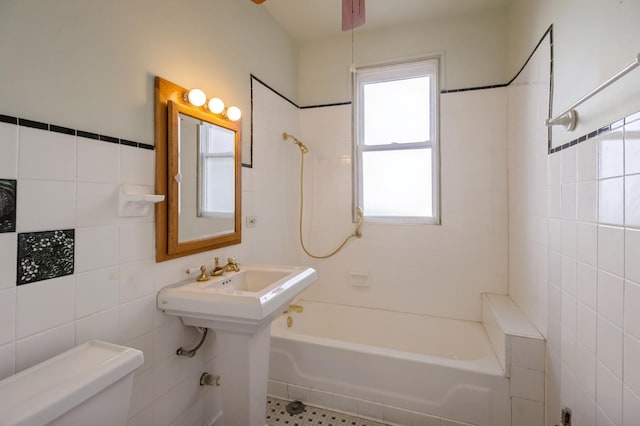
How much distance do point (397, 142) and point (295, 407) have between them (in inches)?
84.1

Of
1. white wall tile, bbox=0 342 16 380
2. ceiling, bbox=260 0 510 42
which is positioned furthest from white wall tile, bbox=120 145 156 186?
ceiling, bbox=260 0 510 42

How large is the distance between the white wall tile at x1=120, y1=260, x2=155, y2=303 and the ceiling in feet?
6.69

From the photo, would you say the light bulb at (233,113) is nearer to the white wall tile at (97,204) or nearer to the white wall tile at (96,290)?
the white wall tile at (97,204)

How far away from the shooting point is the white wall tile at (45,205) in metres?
0.89

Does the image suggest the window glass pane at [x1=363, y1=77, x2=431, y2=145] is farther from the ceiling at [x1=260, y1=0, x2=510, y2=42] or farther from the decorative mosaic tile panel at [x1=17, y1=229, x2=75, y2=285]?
the decorative mosaic tile panel at [x1=17, y1=229, x2=75, y2=285]

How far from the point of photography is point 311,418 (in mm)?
1775

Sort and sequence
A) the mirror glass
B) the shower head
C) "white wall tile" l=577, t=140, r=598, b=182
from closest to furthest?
"white wall tile" l=577, t=140, r=598, b=182 < the mirror glass < the shower head

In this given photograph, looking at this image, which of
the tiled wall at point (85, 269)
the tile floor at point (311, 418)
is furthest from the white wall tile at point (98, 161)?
the tile floor at point (311, 418)

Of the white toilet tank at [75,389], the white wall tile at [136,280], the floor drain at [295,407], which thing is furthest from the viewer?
the floor drain at [295,407]

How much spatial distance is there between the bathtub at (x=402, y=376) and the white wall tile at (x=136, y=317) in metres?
0.87

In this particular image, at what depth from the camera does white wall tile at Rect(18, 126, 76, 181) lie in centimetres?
89

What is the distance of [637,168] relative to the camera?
2.85 feet

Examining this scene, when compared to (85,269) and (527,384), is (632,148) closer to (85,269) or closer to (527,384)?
(527,384)

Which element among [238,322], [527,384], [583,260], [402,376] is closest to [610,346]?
[583,260]
